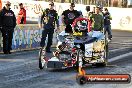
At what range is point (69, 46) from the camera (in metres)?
11.8

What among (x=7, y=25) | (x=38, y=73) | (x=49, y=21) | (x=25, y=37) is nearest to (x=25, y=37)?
(x=25, y=37)

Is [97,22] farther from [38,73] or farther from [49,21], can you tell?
[38,73]

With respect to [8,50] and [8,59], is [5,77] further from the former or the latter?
[8,50]

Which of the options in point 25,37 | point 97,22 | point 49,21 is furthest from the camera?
point 25,37

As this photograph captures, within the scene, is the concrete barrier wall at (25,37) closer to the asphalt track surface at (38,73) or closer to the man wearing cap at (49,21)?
the man wearing cap at (49,21)

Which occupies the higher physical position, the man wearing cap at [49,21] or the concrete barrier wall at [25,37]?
the man wearing cap at [49,21]

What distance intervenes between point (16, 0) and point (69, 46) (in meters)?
29.2

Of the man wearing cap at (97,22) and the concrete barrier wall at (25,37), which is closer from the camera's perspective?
the man wearing cap at (97,22)

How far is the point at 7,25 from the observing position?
1703 centimetres

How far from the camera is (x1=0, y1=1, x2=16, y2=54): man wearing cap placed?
16906 millimetres

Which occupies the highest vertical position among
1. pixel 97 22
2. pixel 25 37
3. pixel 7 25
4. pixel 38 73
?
pixel 97 22

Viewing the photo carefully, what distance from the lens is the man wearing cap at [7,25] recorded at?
1691 cm

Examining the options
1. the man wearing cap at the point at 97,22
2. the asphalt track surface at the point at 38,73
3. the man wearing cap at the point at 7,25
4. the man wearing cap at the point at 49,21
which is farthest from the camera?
the man wearing cap at the point at 7,25

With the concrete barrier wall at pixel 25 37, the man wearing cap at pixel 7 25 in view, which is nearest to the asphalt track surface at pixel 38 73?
the man wearing cap at pixel 7 25
